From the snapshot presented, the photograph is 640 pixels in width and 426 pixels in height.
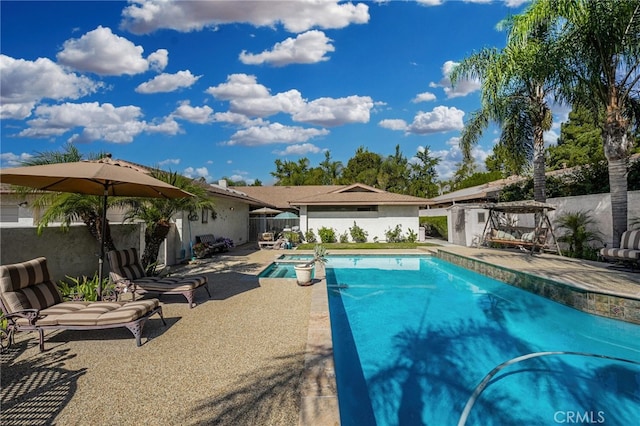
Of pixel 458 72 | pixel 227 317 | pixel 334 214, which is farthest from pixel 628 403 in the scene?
pixel 334 214

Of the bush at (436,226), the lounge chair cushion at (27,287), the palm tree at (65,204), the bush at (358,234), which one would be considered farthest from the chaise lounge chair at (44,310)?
the bush at (436,226)

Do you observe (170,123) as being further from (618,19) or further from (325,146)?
(618,19)

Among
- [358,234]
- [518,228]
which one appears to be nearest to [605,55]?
[518,228]

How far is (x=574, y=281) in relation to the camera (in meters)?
8.72

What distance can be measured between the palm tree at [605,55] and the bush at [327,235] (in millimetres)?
14858

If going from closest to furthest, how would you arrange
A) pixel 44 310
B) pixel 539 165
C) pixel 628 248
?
pixel 44 310
pixel 628 248
pixel 539 165

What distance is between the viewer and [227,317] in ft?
21.0

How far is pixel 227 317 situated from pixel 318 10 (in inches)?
477

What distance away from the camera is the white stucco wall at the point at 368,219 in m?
23.1

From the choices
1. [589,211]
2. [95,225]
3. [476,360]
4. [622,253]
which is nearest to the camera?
[476,360]

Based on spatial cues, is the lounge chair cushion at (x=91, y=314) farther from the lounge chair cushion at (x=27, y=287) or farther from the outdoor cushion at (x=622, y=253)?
the outdoor cushion at (x=622, y=253)

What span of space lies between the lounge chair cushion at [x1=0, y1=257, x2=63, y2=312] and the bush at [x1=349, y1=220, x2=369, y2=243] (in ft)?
60.8

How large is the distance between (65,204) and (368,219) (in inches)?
709

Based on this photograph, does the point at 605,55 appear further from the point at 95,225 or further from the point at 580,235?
the point at 95,225
